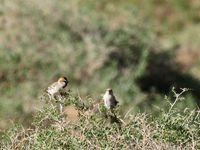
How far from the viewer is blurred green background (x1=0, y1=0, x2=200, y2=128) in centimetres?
1294

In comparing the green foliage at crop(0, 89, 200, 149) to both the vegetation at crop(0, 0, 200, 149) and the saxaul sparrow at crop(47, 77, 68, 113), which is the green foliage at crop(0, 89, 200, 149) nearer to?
the saxaul sparrow at crop(47, 77, 68, 113)

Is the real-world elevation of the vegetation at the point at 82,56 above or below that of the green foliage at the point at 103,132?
above

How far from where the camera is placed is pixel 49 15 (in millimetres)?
14258

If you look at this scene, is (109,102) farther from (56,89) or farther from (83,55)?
(83,55)

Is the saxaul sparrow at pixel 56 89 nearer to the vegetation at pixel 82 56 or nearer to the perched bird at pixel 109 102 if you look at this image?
the perched bird at pixel 109 102

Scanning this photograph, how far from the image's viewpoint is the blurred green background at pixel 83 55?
12938 millimetres

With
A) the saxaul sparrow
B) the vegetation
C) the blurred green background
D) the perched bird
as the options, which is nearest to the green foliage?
the saxaul sparrow

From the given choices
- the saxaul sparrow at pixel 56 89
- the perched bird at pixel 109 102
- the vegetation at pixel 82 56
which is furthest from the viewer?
the vegetation at pixel 82 56

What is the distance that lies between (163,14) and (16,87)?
35.6 ft

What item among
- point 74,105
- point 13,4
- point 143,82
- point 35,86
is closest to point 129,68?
point 143,82

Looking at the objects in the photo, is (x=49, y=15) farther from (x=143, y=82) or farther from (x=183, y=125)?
(x=183, y=125)

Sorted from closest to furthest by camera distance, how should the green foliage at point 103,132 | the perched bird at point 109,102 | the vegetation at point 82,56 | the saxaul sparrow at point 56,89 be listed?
the green foliage at point 103,132 → the saxaul sparrow at point 56,89 → the perched bird at point 109,102 → the vegetation at point 82,56

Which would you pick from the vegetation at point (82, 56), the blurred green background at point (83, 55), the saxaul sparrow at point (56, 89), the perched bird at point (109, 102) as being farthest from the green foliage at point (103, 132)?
the blurred green background at point (83, 55)

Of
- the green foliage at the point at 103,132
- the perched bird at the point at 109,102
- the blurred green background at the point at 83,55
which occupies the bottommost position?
the green foliage at the point at 103,132
